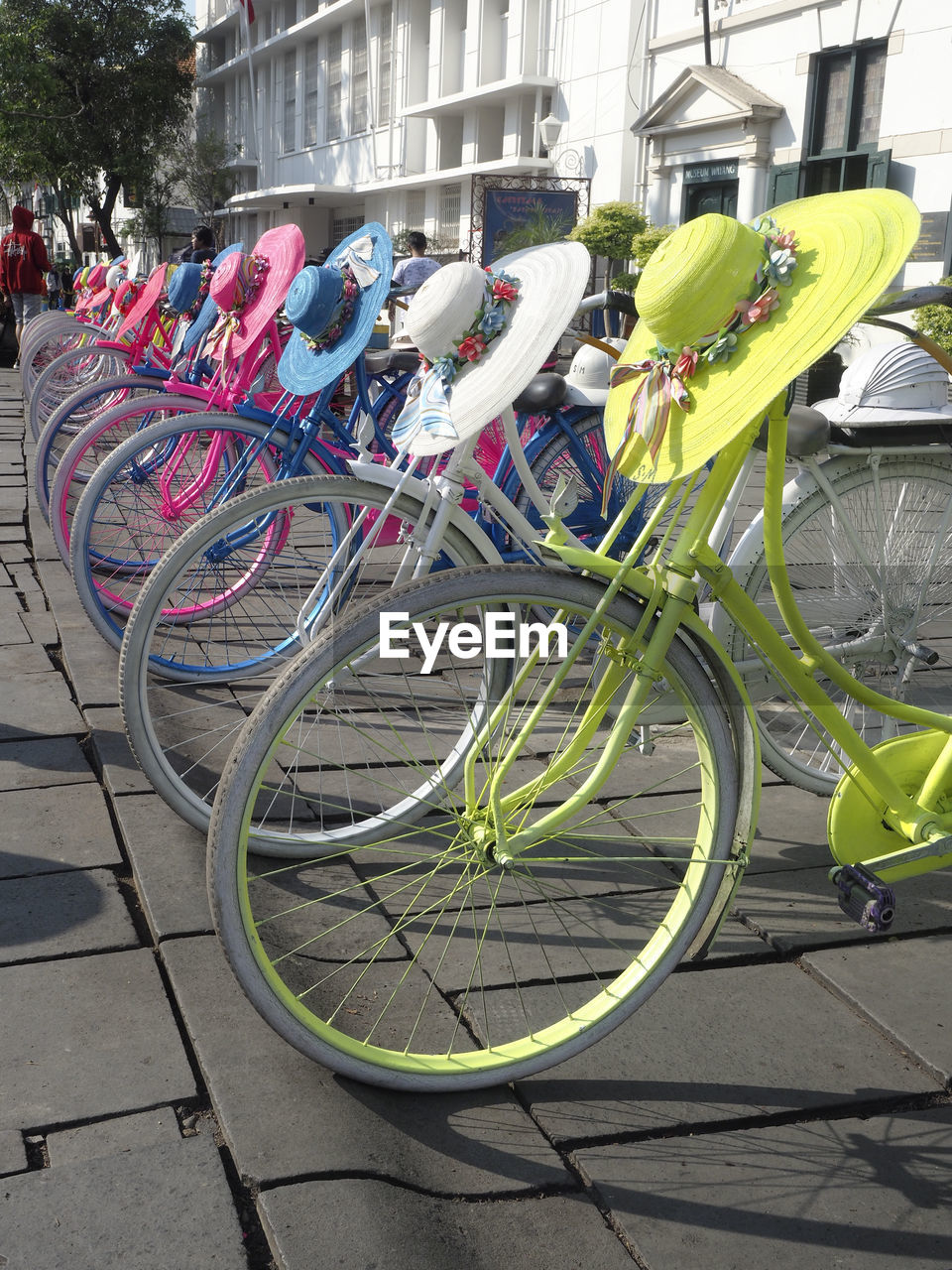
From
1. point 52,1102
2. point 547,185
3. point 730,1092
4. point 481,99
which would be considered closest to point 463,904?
point 730,1092

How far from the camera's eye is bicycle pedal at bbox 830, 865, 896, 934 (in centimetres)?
223

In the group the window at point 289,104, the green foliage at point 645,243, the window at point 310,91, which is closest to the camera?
the green foliage at point 645,243

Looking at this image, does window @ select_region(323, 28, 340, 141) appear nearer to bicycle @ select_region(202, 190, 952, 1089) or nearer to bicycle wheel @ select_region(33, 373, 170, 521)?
bicycle wheel @ select_region(33, 373, 170, 521)

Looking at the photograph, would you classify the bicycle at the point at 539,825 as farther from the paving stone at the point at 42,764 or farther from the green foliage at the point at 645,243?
the green foliage at the point at 645,243

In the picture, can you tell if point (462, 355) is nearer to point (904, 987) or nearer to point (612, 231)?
point (904, 987)

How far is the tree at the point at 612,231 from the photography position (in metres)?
17.2

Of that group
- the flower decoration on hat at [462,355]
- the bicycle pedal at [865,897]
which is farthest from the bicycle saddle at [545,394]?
the bicycle pedal at [865,897]

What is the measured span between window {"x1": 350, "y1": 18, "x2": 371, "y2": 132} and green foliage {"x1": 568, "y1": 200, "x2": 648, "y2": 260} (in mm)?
16597

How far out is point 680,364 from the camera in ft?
6.24

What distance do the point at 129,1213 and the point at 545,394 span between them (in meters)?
2.96

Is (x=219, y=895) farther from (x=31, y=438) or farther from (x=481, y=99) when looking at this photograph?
(x=481, y=99)

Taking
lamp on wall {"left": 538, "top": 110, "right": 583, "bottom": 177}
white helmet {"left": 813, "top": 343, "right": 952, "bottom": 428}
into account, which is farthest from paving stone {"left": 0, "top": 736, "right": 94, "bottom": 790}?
lamp on wall {"left": 538, "top": 110, "right": 583, "bottom": 177}

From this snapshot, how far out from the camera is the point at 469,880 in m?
2.43

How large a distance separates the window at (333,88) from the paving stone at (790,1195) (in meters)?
Result: 35.1
